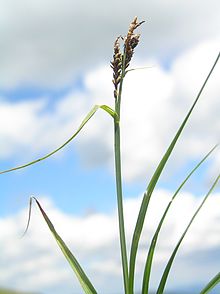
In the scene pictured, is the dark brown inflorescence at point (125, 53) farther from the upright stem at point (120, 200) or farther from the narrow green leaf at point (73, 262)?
the narrow green leaf at point (73, 262)

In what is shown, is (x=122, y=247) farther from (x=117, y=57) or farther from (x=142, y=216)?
(x=117, y=57)

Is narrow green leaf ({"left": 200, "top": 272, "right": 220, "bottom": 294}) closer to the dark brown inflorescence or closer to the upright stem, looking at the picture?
the upright stem

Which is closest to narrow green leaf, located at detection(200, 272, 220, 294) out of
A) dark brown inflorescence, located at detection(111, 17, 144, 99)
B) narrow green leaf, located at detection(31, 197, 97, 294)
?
narrow green leaf, located at detection(31, 197, 97, 294)

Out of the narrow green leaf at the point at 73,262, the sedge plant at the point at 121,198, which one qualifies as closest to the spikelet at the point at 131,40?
the sedge plant at the point at 121,198

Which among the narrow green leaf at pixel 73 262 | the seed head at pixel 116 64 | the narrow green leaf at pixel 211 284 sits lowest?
the narrow green leaf at pixel 211 284

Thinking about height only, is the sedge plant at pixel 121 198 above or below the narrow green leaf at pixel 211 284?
above

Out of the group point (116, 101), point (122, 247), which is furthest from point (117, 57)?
point (122, 247)

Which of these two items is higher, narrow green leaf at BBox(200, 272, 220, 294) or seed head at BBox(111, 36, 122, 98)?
seed head at BBox(111, 36, 122, 98)

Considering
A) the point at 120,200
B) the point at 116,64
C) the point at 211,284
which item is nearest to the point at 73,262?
the point at 120,200
